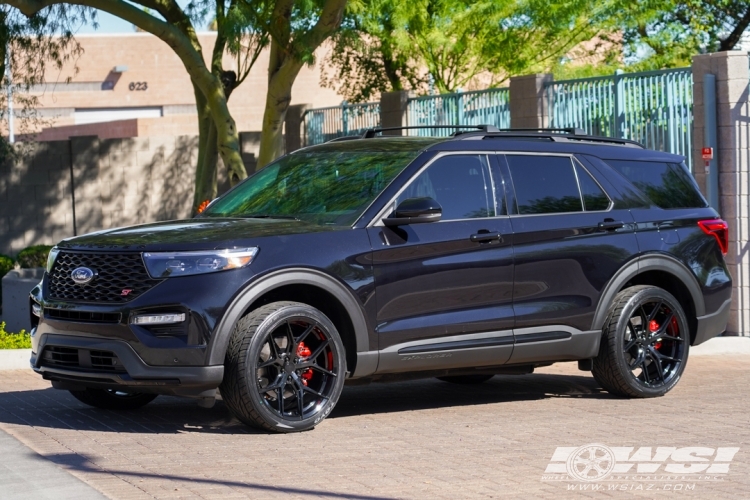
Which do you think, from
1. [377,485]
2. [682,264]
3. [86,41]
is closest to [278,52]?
[682,264]

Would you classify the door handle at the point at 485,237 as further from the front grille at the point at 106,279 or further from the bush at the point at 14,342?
the bush at the point at 14,342

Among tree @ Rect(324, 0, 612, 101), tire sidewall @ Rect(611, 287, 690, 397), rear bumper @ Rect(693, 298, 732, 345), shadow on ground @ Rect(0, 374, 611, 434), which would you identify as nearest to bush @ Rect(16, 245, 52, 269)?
tree @ Rect(324, 0, 612, 101)

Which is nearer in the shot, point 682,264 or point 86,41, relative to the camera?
point 682,264

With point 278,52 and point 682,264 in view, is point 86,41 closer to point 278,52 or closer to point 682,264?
point 278,52

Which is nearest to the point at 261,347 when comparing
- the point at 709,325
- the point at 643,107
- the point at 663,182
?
the point at 663,182

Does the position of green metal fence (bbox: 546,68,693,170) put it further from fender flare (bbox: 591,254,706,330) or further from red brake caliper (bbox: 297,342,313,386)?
red brake caliper (bbox: 297,342,313,386)

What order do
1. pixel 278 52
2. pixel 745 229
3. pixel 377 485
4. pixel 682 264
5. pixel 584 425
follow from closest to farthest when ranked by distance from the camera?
pixel 377 485, pixel 584 425, pixel 682 264, pixel 745 229, pixel 278 52

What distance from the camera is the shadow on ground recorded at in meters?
8.15

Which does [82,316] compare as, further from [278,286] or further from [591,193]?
[591,193]

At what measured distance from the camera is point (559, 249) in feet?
28.6

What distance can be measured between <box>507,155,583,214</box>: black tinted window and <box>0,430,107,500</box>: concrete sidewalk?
12.4ft

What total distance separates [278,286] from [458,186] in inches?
65.6

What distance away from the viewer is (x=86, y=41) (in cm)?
5316

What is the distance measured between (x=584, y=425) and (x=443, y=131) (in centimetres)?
958
